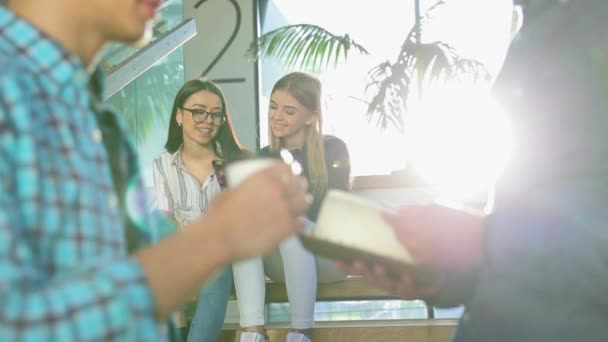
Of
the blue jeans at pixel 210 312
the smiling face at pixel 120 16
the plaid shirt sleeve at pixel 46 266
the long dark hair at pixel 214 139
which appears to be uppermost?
the smiling face at pixel 120 16

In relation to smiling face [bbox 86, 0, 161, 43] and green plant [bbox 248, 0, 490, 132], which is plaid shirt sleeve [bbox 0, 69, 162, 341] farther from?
green plant [bbox 248, 0, 490, 132]

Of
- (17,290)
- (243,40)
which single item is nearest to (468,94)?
(243,40)

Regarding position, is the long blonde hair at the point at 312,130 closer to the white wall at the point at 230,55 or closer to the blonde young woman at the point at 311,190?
the blonde young woman at the point at 311,190

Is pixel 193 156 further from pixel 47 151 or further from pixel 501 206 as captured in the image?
pixel 47 151

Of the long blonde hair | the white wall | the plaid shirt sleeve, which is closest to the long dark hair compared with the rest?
the long blonde hair

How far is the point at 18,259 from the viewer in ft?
2.05

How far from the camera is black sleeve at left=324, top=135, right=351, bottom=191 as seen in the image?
331 centimetres

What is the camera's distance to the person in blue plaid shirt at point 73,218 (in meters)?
0.61

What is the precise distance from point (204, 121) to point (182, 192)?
0.37 metres

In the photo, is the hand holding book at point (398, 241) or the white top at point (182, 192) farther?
the white top at point (182, 192)

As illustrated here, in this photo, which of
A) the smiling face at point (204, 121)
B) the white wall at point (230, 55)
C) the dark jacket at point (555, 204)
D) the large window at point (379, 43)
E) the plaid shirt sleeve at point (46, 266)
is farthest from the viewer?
the white wall at point (230, 55)

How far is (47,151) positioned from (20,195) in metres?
0.05

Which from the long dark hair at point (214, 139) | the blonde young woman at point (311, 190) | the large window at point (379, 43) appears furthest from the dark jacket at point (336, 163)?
the large window at point (379, 43)

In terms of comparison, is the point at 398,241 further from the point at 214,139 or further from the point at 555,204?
the point at 214,139
